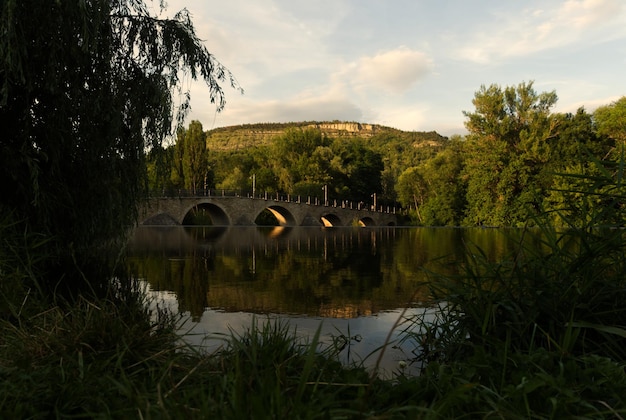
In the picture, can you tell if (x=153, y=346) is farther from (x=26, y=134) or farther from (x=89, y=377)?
(x=26, y=134)

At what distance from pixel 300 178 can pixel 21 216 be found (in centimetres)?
5357

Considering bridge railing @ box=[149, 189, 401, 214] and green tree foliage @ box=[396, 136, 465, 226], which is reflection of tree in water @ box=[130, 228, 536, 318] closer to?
bridge railing @ box=[149, 189, 401, 214]

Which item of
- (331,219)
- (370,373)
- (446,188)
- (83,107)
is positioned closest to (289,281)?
(83,107)

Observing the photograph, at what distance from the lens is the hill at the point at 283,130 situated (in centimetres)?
13425

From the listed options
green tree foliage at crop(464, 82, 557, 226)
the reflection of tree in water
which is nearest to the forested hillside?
green tree foliage at crop(464, 82, 557, 226)

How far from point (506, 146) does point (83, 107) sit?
39.8 metres

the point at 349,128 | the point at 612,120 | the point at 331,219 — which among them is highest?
the point at 349,128

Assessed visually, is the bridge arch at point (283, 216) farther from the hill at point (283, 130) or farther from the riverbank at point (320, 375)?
the hill at point (283, 130)

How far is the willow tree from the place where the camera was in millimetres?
5453

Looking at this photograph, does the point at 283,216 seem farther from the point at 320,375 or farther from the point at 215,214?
the point at 320,375

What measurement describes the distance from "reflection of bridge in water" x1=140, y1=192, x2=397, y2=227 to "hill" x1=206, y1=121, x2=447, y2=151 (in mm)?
73805

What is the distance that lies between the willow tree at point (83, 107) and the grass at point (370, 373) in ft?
7.35

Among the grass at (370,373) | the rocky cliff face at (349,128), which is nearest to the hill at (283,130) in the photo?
the rocky cliff face at (349,128)

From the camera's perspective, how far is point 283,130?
13438 centimetres
